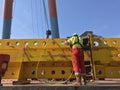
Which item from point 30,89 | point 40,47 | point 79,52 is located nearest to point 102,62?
point 79,52

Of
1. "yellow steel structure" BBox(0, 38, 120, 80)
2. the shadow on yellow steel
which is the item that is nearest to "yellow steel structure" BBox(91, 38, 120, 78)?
"yellow steel structure" BBox(0, 38, 120, 80)

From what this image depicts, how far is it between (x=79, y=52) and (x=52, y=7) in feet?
67.3

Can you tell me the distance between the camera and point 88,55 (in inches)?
365

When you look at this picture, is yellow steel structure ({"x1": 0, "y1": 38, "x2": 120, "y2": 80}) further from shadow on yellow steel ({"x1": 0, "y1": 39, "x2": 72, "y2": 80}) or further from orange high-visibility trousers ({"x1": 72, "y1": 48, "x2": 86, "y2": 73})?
orange high-visibility trousers ({"x1": 72, "y1": 48, "x2": 86, "y2": 73})

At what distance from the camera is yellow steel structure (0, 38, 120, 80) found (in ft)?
30.0

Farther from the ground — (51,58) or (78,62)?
(51,58)

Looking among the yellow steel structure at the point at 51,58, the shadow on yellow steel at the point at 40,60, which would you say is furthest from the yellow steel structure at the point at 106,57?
the shadow on yellow steel at the point at 40,60

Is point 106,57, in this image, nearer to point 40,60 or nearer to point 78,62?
point 78,62

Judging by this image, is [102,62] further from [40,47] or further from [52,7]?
[52,7]

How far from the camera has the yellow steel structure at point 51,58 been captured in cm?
915

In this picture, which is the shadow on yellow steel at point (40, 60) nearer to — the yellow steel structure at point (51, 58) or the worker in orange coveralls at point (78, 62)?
the yellow steel structure at point (51, 58)

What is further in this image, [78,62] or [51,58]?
[51,58]

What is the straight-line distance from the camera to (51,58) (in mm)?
9336

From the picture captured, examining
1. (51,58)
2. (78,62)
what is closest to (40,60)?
(51,58)
